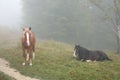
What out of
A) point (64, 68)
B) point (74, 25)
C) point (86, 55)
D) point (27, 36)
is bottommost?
point (64, 68)

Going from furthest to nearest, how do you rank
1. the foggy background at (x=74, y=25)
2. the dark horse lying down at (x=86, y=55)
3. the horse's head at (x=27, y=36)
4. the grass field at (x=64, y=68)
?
the foggy background at (x=74, y=25), the dark horse lying down at (x=86, y=55), the horse's head at (x=27, y=36), the grass field at (x=64, y=68)

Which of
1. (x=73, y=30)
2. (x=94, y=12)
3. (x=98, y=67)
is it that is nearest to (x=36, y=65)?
(x=98, y=67)

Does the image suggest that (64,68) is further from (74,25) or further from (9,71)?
(74,25)

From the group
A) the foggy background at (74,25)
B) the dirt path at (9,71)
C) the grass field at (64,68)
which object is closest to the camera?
the dirt path at (9,71)

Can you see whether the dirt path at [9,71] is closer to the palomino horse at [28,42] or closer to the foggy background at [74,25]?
the palomino horse at [28,42]

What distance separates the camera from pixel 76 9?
42688 millimetres

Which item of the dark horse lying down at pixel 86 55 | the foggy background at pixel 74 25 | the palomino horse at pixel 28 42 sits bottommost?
the dark horse lying down at pixel 86 55

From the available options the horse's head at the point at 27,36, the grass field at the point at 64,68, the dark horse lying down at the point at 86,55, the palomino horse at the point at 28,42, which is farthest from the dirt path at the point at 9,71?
the dark horse lying down at the point at 86,55

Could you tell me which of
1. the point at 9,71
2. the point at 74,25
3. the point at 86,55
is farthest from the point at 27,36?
the point at 74,25

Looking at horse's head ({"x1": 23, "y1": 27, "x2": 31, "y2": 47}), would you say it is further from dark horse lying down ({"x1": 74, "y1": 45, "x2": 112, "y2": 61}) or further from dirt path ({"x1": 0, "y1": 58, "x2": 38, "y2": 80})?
dark horse lying down ({"x1": 74, "y1": 45, "x2": 112, "y2": 61})

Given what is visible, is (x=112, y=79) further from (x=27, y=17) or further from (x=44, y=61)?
(x=27, y=17)

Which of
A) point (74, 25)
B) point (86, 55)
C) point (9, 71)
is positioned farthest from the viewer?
point (74, 25)

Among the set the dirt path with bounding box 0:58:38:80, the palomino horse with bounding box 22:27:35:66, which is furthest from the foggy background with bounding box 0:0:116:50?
the palomino horse with bounding box 22:27:35:66

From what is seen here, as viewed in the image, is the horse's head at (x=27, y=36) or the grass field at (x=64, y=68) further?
the horse's head at (x=27, y=36)
